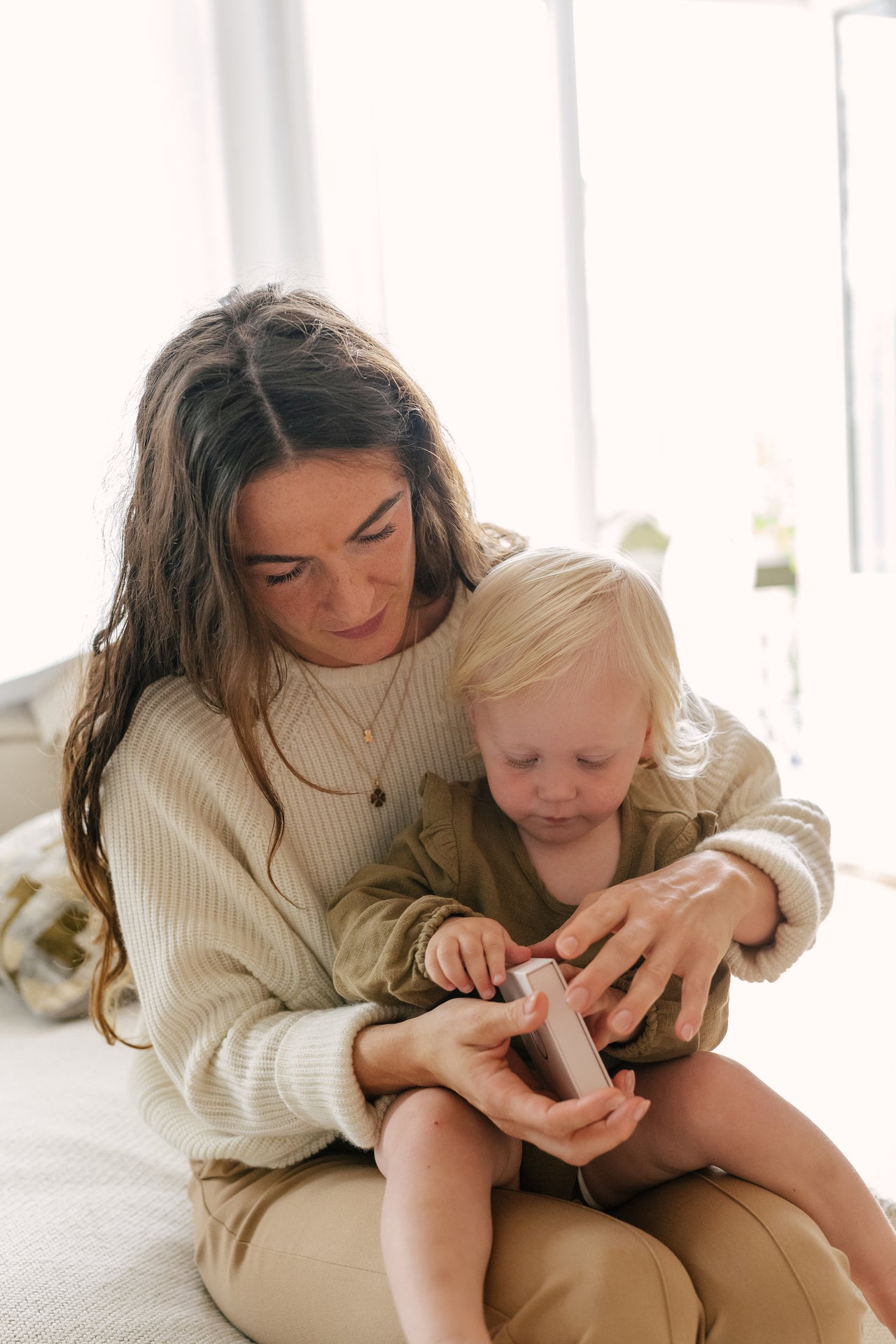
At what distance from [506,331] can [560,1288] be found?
282 cm

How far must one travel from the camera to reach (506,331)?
3.38 meters

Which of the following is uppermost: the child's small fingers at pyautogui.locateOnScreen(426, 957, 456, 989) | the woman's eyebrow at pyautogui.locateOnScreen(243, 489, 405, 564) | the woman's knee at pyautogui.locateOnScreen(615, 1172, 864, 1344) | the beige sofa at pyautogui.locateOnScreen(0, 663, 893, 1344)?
the woman's eyebrow at pyautogui.locateOnScreen(243, 489, 405, 564)

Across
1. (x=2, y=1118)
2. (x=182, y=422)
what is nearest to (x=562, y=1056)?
(x=182, y=422)

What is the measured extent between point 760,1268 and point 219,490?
0.82 meters

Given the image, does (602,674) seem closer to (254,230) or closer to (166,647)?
(166,647)

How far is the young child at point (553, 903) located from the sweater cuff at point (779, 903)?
0.06m

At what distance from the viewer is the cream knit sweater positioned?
1.13 meters

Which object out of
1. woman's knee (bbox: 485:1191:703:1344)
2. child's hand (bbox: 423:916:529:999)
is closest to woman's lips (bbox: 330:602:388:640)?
child's hand (bbox: 423:916:529:999)

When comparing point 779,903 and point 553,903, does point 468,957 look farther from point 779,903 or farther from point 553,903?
point 779,903

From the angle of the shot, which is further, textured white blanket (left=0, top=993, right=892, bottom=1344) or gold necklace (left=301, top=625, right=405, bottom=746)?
gold necklace (left=301, top=625, right=405, bottom=746)

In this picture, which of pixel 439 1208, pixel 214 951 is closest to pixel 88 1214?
pixel 214 951

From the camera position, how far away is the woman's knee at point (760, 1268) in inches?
38.4

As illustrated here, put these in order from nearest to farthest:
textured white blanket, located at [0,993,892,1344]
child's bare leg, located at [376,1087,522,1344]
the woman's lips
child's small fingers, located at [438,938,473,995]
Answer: child's bare leg, located at [376,1087,522,1344]
child's small fingers, located at [438,938,473,995]
textured white blanket, located at [0,993,892,1344]
the woman's lips

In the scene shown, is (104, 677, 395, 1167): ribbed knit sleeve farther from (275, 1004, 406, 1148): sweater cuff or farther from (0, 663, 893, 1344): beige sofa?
(0, 663, 893, 1344): beige sofa
